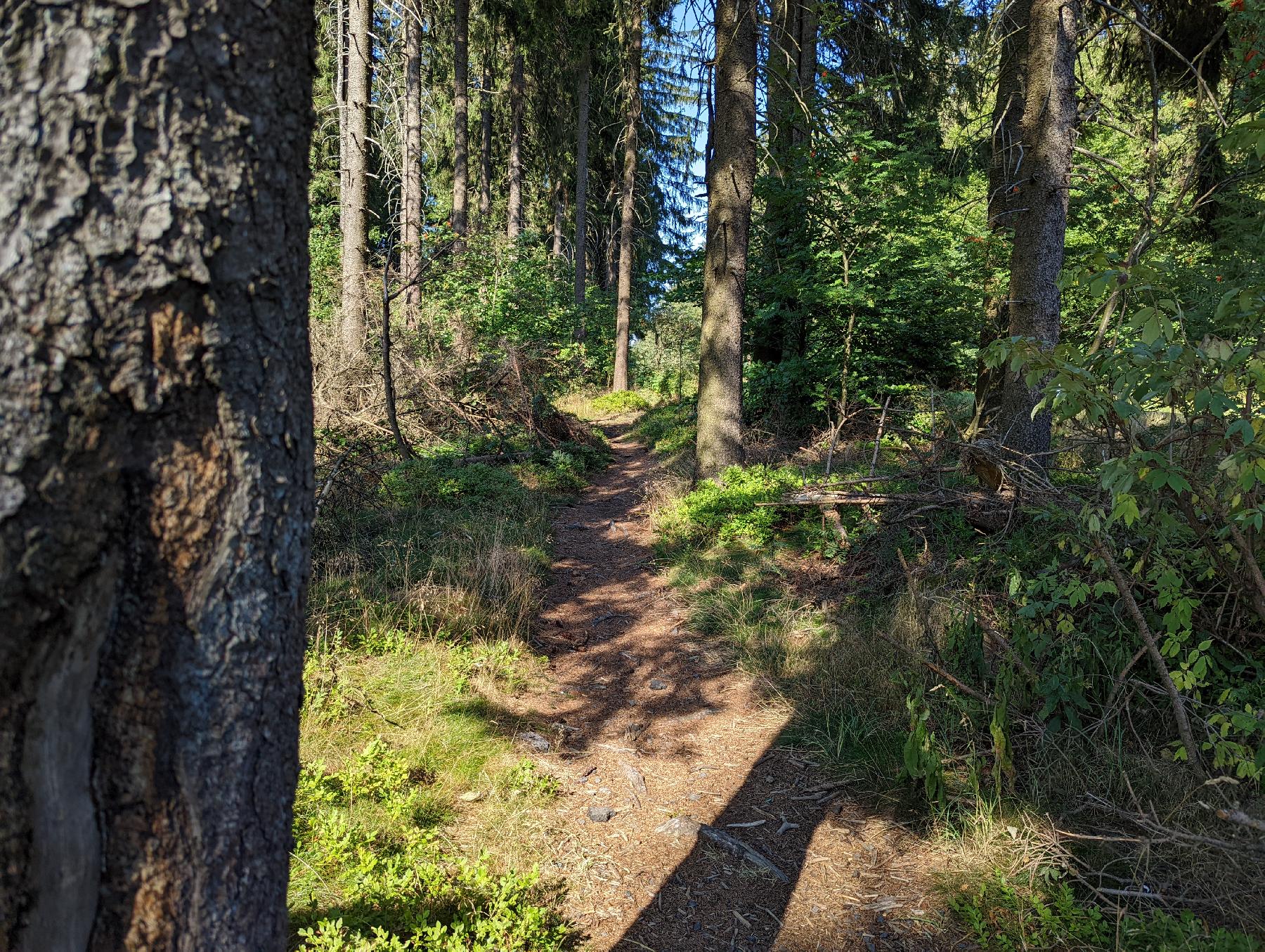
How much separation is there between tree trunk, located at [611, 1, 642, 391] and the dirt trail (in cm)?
1417

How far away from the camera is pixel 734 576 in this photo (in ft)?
20.2

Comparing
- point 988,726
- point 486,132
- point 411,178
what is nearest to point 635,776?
point 988,726

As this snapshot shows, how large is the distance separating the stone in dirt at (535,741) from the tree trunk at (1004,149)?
170 inches

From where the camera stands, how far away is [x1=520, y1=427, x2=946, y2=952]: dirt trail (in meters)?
2.79

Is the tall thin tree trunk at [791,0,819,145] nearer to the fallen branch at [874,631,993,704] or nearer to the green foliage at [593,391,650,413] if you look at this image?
the green foliage at [593,391,650,413]

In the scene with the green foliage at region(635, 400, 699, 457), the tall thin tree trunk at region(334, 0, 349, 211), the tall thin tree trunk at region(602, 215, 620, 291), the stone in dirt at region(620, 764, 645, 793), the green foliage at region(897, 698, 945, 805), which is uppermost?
the tall thin tree trunk at region(602, 215, 620, 291)

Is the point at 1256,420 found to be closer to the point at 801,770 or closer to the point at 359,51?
the point at 801,770

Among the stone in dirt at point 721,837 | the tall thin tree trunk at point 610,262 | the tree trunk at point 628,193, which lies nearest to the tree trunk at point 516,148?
the tree trunk at point 628,193

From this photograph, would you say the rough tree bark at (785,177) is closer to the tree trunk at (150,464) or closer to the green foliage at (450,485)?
the green foliage at (450,485)

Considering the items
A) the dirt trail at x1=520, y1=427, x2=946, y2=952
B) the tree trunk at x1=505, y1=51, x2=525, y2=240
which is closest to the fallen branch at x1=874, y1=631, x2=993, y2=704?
the dirt trail at x1=520, y1=427, x2=946, y2=952

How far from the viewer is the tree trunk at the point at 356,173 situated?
8750mm

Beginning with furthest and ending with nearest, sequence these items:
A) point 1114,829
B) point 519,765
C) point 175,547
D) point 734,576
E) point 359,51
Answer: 1. point 359,51
2. point 734,576
3. point 519,765
4. point 1114,829
5. point 175,547

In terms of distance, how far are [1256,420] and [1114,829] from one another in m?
1.65

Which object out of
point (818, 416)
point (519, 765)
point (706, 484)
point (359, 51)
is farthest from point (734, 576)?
point (359, 51)
